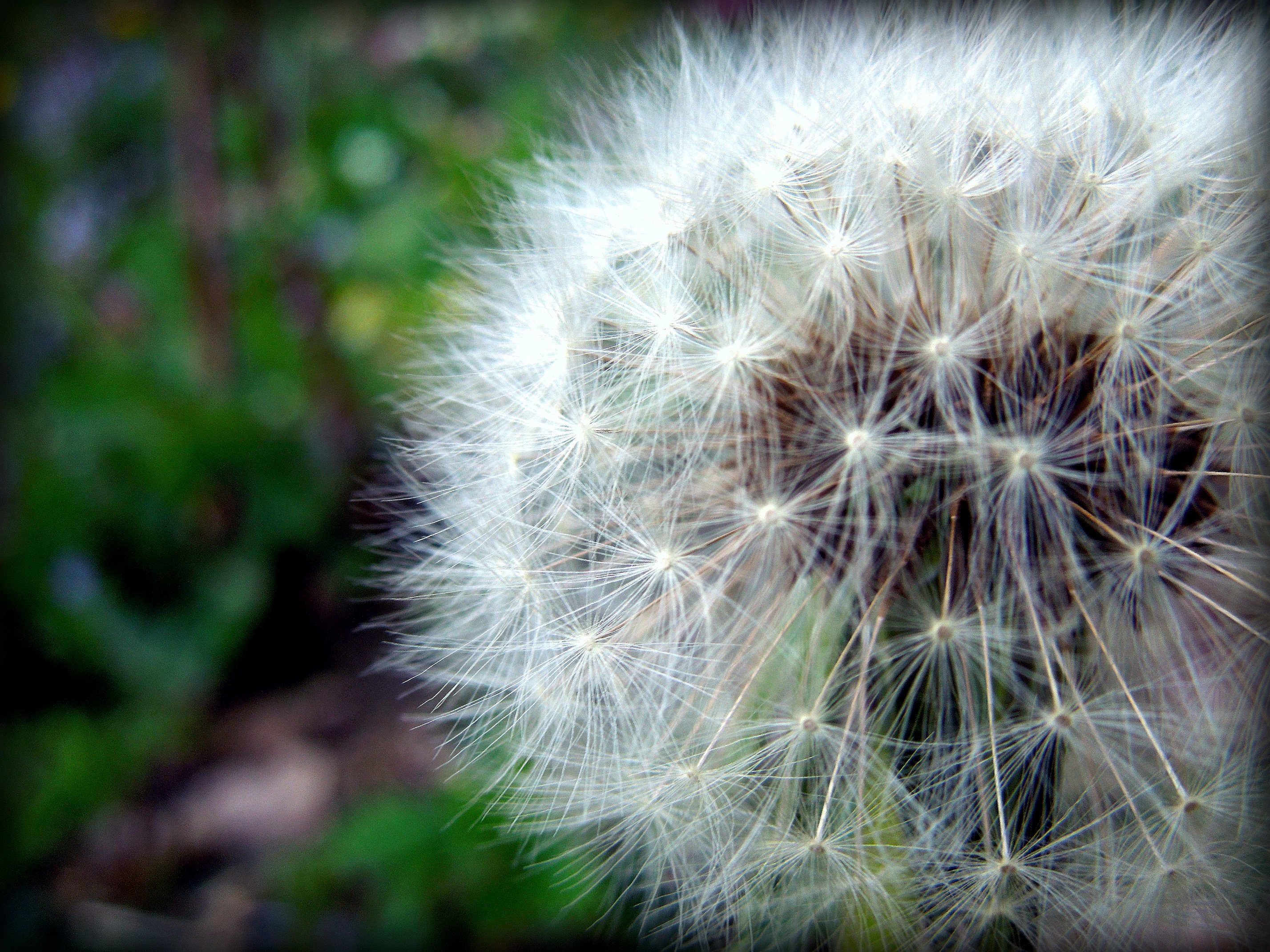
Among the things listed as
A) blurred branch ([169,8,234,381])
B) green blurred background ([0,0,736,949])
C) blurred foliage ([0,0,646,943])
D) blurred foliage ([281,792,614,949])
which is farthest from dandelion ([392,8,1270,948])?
blurred branch ([169,8,234,381])

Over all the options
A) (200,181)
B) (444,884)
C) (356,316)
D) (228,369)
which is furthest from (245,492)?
(444,884)

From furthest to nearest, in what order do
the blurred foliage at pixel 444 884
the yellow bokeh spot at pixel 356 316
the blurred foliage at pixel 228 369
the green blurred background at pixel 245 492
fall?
1. the yellow bokeh spot at pixel 356 316
2. the blurred foliage at pixel 228 369
3. the green blurred background at pixel 245 492
4. the blurred foliage at pixel 444 884

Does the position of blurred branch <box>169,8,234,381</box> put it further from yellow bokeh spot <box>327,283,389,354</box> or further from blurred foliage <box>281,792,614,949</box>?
blurred foliage <box>281,792,614,949</box>

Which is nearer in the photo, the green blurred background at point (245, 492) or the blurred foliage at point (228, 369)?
the green blurred background at point (245, 492)

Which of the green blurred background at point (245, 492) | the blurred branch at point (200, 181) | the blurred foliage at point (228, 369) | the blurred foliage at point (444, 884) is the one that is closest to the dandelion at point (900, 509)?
the blurred foliage at point (444, 884)

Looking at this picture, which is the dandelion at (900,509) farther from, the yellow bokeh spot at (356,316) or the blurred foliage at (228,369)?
the yellow bokeh spot at (356,316)
